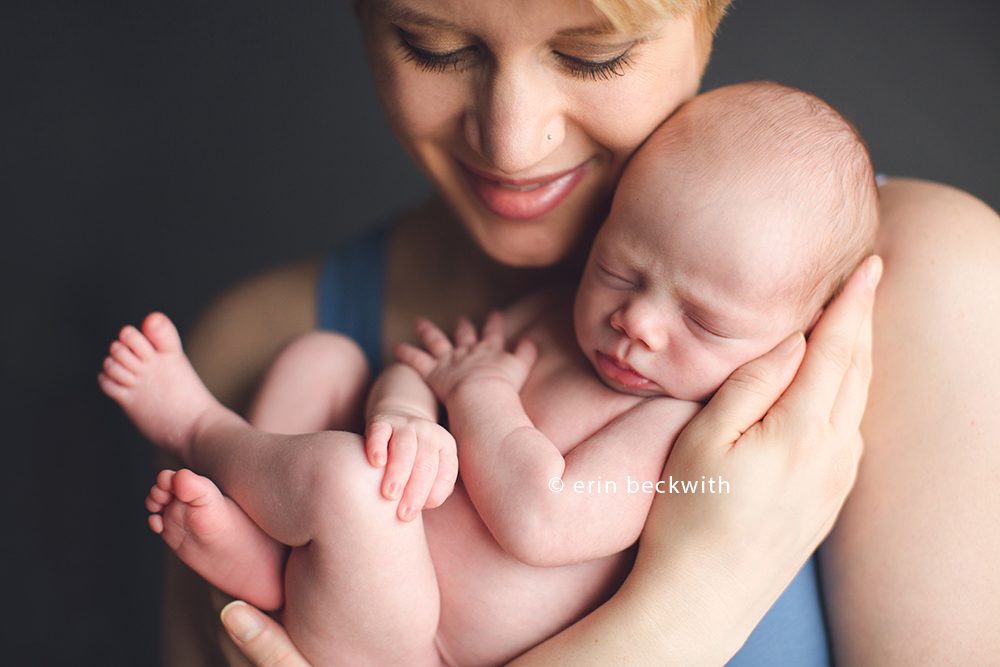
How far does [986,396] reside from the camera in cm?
112

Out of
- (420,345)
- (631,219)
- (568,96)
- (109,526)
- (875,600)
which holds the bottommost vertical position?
(109,526)

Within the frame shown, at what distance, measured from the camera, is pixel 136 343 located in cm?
126

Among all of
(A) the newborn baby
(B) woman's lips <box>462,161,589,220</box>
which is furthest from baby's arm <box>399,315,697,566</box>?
(B) woman's lips <box>462,161,589,220</box>

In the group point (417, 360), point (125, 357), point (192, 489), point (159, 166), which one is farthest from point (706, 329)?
point (159, 166)

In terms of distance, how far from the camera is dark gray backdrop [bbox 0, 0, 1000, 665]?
7.10 ft

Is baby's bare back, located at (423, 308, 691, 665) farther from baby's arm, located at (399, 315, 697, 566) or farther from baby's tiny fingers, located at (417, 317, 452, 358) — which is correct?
baby's tiny fingers, located at (417, 317, 452, 358)

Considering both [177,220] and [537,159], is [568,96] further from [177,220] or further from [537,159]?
[177,220]

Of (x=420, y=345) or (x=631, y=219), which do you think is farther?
(x=420, y=345)

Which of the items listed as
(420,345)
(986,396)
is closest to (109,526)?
(420,345)

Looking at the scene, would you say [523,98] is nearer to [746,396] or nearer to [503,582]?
[746,396]

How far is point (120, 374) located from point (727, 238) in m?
0.77

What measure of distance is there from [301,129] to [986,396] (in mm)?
1791

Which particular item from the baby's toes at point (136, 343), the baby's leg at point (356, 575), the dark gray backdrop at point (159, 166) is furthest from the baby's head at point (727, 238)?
the dark gray backdrop at point (159, 166)

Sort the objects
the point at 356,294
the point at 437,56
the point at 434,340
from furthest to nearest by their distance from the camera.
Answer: the point at 356,294 → the point at 434,340 → the point at 437,56
